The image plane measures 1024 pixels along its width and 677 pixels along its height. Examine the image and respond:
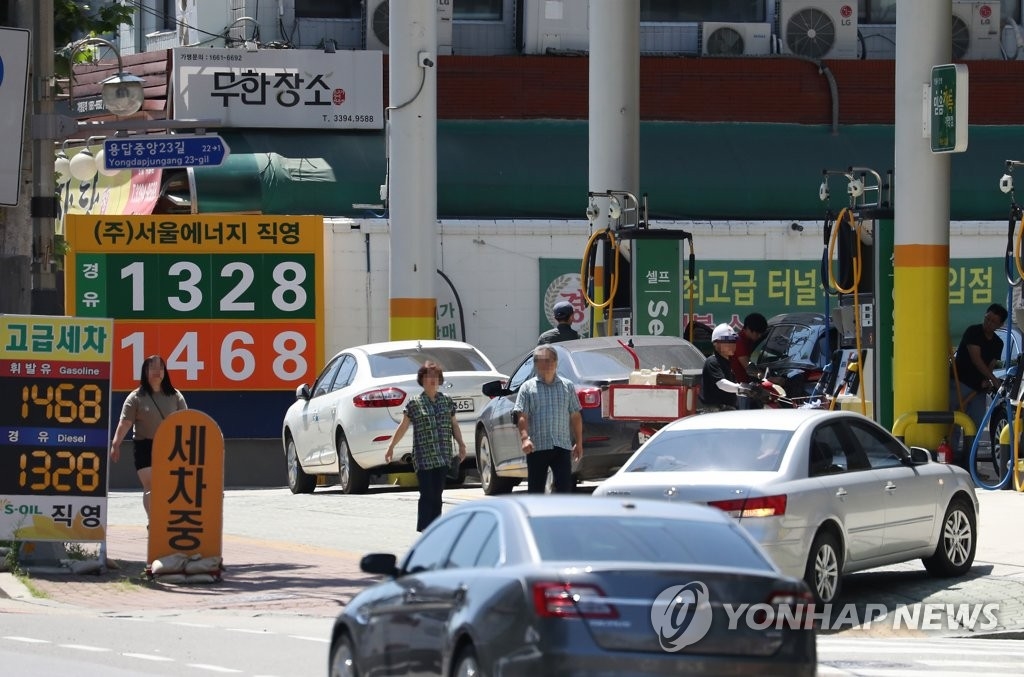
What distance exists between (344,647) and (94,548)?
8.18 metres

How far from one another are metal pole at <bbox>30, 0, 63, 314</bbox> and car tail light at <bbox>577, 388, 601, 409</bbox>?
525cm

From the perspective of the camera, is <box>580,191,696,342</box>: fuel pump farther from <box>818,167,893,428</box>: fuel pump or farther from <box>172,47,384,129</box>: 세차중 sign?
<box>172,47,384,129</box>: 세차중 sign

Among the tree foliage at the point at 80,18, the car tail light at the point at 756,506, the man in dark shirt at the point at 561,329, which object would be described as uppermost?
the tree foliage at the point at 80,18

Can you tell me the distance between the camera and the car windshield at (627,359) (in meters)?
19.5

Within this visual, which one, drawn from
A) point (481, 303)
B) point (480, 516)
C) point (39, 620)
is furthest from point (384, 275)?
point (480, 516)

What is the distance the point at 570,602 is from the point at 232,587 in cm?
779

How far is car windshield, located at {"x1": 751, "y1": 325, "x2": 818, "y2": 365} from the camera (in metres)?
25.1

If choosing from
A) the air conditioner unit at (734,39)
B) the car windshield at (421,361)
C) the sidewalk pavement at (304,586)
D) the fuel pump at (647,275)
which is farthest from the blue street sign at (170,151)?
the air conditioner unit at (734,39)

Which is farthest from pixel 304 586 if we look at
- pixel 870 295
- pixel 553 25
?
pixel 553 25

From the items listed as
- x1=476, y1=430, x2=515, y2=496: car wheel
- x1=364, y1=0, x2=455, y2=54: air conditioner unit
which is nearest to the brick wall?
x1=364, y1=0, x2=455, y2=54: air conditioner unit

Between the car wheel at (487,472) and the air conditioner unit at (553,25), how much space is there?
47.6ft

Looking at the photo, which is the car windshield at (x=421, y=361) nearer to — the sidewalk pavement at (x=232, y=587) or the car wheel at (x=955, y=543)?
the sidewalk pavement at (x=232, y=587)

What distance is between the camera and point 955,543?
46.8 feet

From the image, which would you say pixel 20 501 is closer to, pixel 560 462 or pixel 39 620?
pixel 39 620
